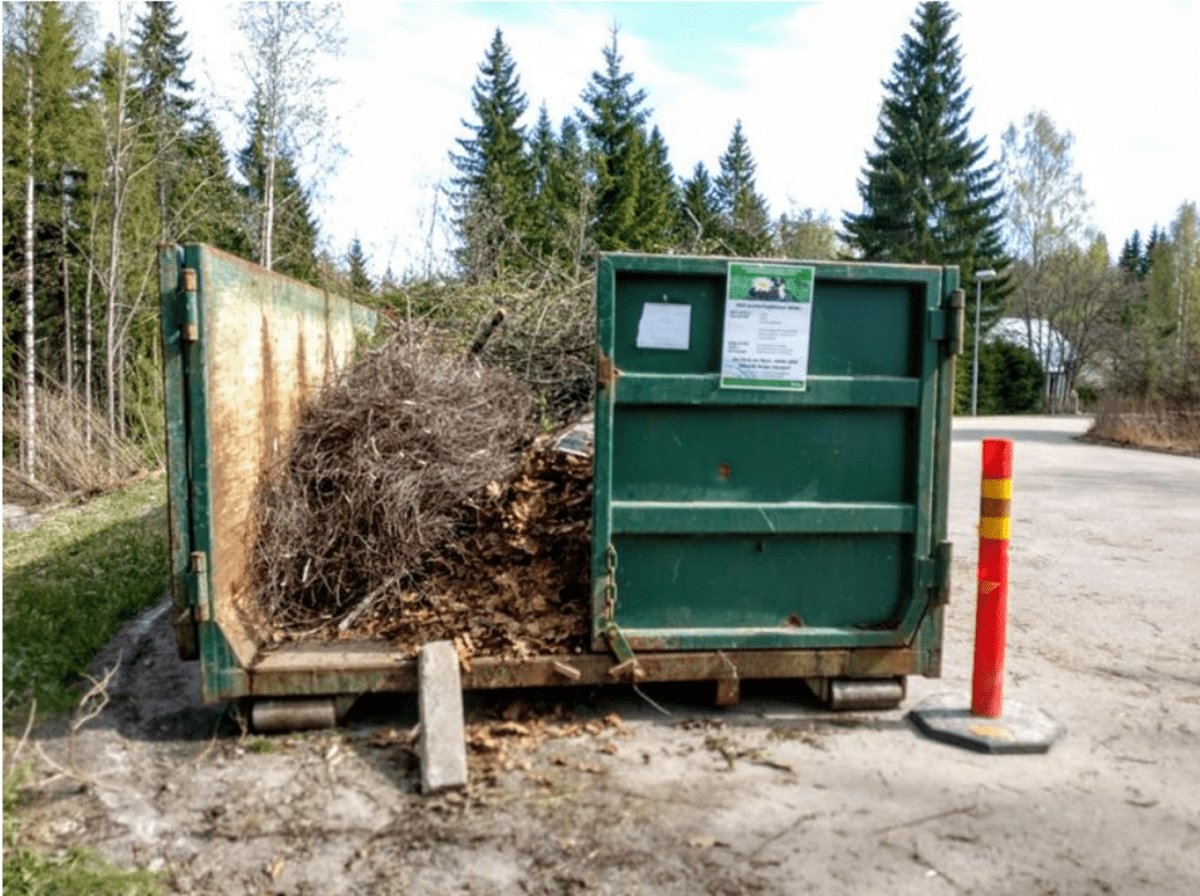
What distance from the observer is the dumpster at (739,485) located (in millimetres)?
4000

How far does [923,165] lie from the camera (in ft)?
159

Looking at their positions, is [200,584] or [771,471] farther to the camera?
[771,471]

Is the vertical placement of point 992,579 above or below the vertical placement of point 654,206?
below

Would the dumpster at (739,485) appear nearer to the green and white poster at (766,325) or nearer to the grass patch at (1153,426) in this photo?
the green and white poster at (766,325)

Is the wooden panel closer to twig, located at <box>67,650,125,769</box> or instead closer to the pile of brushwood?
the pile of brushwood

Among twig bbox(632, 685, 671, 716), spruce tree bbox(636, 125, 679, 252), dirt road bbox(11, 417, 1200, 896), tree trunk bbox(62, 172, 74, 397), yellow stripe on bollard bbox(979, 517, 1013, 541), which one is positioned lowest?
dirt road bbox(11, 417, 1200, 896)

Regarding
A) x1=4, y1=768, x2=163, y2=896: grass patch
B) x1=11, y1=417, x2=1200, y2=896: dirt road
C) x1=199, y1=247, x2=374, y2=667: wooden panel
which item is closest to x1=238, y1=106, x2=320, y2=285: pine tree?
x1=199, y1=247, x2=374, y2=667: wooden panel

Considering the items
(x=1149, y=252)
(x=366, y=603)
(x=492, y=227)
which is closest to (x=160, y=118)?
(x=492, y=227)

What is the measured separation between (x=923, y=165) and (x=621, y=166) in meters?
19.5

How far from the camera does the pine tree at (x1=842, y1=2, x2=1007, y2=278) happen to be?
4816cm

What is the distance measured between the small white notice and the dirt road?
60.5 inches

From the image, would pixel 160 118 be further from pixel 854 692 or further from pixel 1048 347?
pixel 1048 347

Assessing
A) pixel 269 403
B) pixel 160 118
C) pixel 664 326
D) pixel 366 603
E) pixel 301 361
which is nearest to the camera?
pixel 664 326

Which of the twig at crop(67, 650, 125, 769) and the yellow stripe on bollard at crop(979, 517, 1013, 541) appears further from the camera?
the yellow stripe on bollard at crop(979, 517, 1013, 541)
